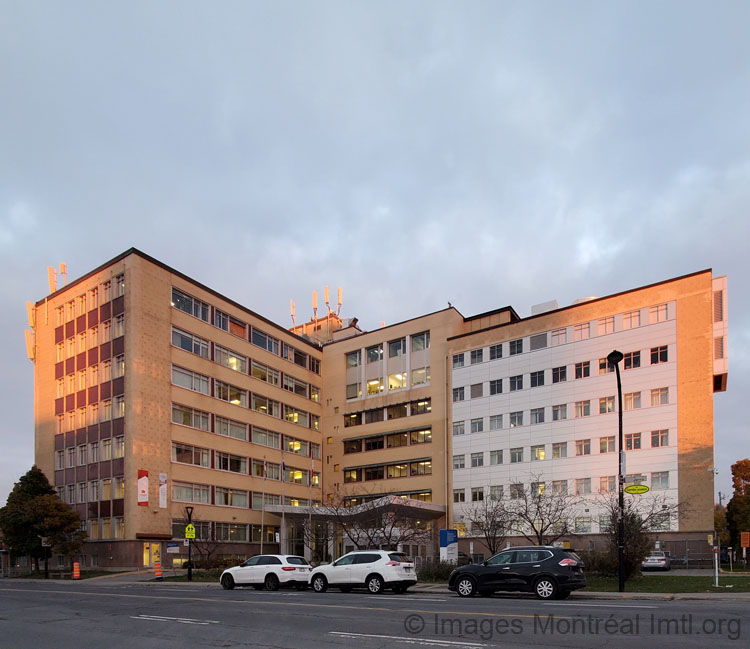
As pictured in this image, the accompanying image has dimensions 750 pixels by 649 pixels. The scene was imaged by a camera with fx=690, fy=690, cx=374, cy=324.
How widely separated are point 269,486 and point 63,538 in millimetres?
20374

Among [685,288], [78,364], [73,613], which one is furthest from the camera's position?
[78,364]

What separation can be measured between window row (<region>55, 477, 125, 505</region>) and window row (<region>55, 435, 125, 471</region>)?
1712mm

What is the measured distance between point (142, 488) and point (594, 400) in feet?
123

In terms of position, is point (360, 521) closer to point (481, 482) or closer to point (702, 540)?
point (481, 482)

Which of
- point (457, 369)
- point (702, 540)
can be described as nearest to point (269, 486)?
point (457, 369)

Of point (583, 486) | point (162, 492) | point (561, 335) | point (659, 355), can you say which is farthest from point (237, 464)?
point (659, 355)

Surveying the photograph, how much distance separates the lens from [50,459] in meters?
61.4

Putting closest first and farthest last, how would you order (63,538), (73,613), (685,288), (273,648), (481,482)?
(273,648)
(73,613)
(63,538)
(685,288)
(481,482)

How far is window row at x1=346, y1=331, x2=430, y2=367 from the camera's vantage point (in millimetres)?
72688

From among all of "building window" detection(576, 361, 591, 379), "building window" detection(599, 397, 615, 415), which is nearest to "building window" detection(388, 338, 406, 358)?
"building window" detection(576, 361, 591, 379)

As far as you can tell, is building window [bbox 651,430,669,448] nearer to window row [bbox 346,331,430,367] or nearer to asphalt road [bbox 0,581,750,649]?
window row [bbox 346,331,430,367]

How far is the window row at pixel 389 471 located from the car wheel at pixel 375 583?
43.9 metres

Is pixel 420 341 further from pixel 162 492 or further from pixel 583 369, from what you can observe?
pixel 162 492

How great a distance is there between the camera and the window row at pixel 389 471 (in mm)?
69750
